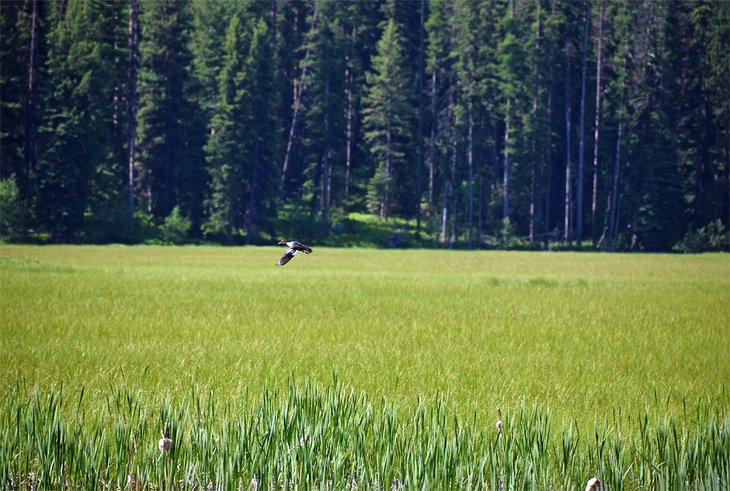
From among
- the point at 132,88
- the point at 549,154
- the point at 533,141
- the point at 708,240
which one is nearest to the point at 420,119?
the point at 533,141

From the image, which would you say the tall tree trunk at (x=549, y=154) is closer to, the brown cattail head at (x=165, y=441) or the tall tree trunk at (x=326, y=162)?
the tall tree trunk at (x=326, y=162)

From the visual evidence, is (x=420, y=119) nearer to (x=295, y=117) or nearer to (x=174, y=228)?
(x=295, y=117)

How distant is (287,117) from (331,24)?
974 cm

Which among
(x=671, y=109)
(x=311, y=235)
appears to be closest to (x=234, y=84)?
(x=311, y=235)

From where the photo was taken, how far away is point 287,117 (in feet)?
258

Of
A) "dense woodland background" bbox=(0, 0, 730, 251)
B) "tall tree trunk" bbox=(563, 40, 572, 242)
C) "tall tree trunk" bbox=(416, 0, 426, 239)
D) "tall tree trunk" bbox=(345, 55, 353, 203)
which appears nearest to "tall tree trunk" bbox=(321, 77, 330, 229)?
"dense woodland background" bbox=(0, 0, 730, 251)

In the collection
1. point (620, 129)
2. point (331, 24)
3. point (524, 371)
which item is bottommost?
point (524, 371)

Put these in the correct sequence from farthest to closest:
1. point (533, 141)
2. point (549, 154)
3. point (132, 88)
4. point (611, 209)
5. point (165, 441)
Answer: point (533, 141), point (549, 154), point (611, 209), point (132, 88), point (165, 441)

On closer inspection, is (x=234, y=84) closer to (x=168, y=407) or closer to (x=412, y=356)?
(x=412, y=356)

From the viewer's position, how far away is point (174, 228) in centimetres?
5719

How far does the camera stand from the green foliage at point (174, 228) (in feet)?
187

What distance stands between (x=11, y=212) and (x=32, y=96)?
987 cm

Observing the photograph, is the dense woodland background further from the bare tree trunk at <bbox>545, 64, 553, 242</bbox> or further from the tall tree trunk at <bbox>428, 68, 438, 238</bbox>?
the bare tree trunk at <bbox>545, 64, 553, 242</bbox>

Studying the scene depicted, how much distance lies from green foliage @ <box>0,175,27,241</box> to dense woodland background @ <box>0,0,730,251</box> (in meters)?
1.89
